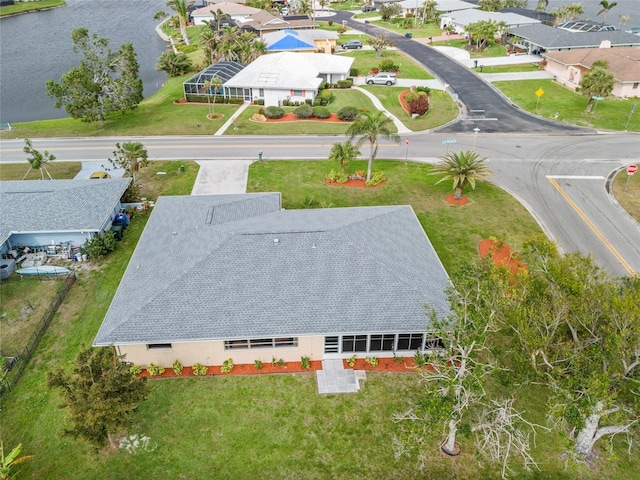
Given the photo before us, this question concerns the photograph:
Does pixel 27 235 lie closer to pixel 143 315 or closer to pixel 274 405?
pixel 143 315

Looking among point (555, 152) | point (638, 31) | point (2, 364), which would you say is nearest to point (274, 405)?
point (2, 364)

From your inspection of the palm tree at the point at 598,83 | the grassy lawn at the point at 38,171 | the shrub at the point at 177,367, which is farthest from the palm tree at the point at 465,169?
the grassy lawn at the point at 38,171

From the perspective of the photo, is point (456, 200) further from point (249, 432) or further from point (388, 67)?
point (388, 67)

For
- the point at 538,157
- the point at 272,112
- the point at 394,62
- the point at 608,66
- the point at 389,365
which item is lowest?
the point at 389,365

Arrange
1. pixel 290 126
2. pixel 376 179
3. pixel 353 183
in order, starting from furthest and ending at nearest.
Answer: pixel 290 126 < pixel 353 183 < pixel 376 179

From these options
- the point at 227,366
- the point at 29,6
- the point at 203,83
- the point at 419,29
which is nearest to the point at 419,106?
the point at 203,83

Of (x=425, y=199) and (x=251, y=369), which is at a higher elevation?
(x=425, y=199)

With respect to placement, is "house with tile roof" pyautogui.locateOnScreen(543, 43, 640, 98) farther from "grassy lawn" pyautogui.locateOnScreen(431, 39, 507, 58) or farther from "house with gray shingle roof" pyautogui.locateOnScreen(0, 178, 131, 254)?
"house with gray shingle roof" pyautogui.locateOnScreen(0, 178, 131, 254)

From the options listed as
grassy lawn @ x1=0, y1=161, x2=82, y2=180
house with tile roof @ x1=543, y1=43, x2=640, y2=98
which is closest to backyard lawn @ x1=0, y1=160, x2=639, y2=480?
grassy lawn @ x1=0, y1=161, x2=82, y2=180
